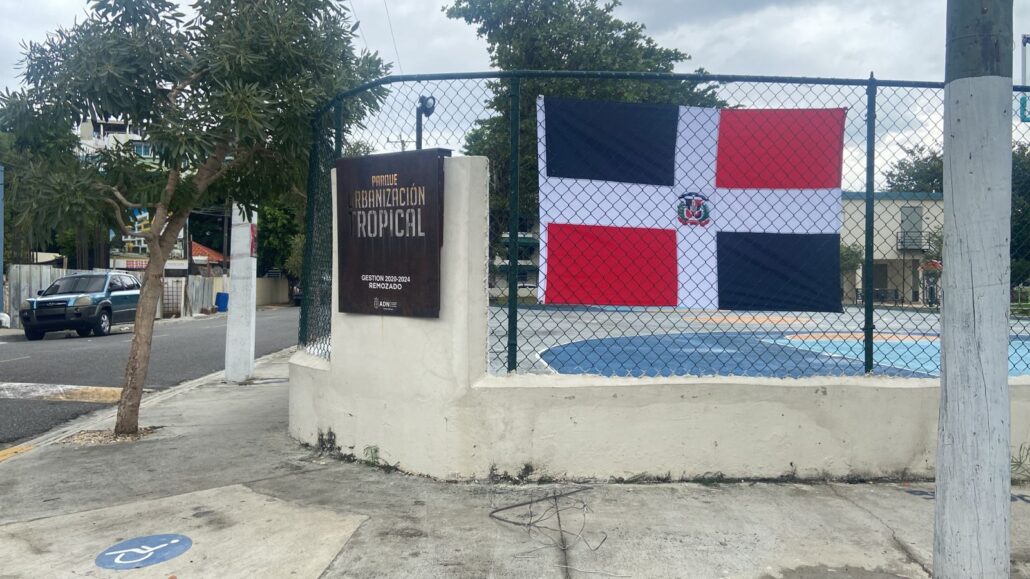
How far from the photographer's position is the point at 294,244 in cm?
4741

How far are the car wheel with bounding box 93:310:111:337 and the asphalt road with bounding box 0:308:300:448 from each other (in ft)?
1.40

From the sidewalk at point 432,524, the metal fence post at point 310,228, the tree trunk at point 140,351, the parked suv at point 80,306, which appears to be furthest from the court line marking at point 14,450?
the parked suv at point 80,306

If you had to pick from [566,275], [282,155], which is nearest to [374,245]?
[566,275]

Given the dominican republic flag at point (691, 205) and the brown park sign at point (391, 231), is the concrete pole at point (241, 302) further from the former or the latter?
the dominican republic flag at point (691, 205)

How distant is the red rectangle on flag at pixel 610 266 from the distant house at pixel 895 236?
1350mm

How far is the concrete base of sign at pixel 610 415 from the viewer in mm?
5008

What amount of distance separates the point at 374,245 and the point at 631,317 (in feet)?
9.85

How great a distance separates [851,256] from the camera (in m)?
5.51

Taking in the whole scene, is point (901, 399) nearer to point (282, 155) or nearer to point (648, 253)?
point (648, 253)

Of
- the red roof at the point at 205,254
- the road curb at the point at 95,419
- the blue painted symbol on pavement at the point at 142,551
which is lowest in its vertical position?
the road curb at the point at 95,419

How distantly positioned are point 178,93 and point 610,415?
468 centimetres

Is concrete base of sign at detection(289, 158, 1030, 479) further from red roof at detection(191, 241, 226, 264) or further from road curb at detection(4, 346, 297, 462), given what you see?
red roof at detection(191, 241, 226, 264)

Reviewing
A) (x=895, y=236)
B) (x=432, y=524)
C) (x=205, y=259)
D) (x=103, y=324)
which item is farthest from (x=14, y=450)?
(x=205, y=259)

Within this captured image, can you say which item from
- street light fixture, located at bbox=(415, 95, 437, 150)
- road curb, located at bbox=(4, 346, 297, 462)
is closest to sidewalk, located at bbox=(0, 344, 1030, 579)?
road curb, located at bbox=(4, 346, 297, 462)
